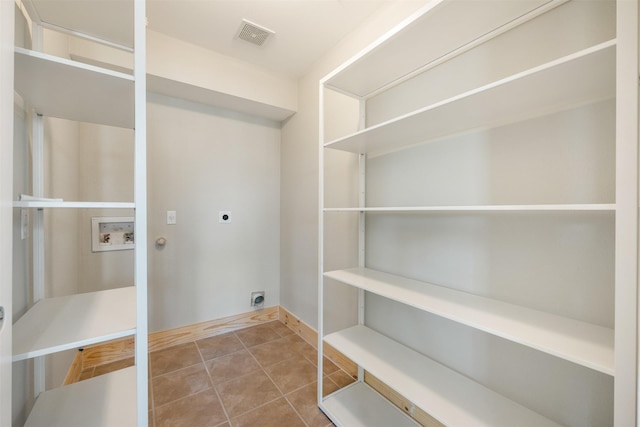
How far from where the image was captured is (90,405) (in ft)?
3.11

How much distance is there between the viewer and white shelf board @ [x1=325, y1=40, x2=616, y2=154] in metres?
0.73

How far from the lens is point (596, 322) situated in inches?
35.0

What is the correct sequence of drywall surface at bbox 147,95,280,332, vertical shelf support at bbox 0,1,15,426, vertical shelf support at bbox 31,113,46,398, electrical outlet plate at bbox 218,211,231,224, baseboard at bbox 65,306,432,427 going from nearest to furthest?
vertical shelf support at bbox 0,1,15,426
vertical shelf support at bbox 31,113,46,398
baseboard at bbox 65,306,432,427
drywall surface at bbox 147,95,280,332
electrical outlet plate at bbox 218,211,231,224

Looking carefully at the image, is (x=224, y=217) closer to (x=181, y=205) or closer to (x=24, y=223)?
(x=181, y=205)

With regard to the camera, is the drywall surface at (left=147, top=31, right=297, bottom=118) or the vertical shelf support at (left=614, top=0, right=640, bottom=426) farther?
the drywall surface at (left=147, top=31, right=297, bottom=118)

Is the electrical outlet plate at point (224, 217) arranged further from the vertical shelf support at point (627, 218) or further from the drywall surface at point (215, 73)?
the vertical shelf support at point (627, 218)

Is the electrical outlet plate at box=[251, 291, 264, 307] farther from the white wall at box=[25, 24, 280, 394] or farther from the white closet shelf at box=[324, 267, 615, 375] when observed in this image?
the white closet shelf at box=[324, 267, 615, 375]

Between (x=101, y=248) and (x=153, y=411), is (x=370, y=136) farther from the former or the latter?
(x=101, y=248)

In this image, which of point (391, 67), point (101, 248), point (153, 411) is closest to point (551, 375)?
point (391, 67)

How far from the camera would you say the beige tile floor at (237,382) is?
4.86ft

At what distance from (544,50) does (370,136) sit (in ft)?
2.50

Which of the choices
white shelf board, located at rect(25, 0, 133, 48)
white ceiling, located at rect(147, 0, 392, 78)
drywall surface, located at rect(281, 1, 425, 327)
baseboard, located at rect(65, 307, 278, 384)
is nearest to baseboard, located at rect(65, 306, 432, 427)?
baseboard, located at rect(65, 307, 278, 384)

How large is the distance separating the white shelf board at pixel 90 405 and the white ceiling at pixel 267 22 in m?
2.15

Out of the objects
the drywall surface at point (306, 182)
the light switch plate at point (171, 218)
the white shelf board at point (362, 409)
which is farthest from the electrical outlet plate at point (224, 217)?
the white shelf board at point (362, 409)
